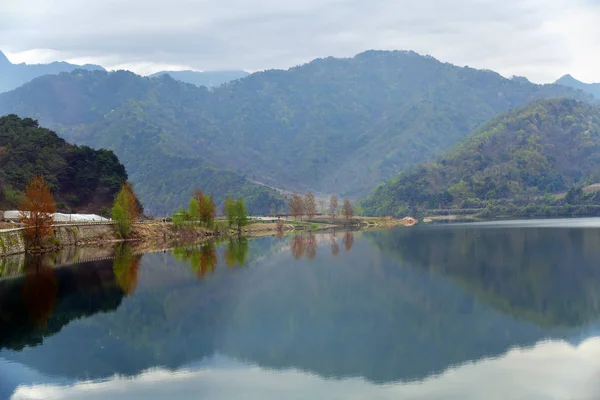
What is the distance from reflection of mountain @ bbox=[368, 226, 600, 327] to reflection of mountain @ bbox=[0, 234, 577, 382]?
1.38 meters

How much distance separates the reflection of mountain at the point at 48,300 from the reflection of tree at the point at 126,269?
2.27 ft

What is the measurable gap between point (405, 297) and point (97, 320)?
2012 cm

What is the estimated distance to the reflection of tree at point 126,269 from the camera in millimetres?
55094

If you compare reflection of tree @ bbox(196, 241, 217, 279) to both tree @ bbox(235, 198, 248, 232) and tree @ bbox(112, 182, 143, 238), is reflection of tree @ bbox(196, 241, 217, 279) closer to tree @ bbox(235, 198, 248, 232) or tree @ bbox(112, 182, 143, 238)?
tree @ bbox(112, 182, 143, 238)

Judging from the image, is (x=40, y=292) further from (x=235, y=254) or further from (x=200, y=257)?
(x=235, y=254)

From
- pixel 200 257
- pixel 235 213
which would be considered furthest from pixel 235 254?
pixel 235 213

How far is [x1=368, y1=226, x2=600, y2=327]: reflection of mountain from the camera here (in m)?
43.2

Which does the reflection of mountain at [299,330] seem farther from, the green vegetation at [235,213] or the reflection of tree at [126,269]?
the green vegetation at [235,213]

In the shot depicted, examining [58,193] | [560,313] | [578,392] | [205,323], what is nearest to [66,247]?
[58,193]

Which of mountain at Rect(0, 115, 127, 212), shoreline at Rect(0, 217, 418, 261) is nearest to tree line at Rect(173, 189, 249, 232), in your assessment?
shoreline at Rect(0, 217, 418, 261)

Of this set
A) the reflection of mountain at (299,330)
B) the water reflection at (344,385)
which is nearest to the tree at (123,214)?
the reflection of mountain at (299,330)

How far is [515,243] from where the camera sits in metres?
95.7

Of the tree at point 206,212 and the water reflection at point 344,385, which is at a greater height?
the tree at point 206,212

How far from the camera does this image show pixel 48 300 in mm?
47625
